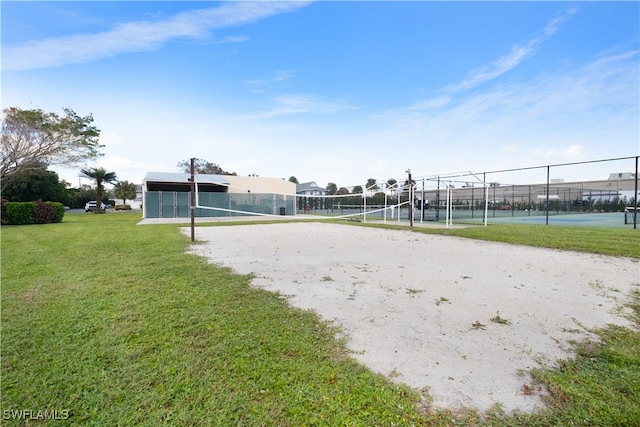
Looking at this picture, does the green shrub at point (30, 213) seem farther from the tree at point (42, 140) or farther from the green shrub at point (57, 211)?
the tree at point (42, 140)

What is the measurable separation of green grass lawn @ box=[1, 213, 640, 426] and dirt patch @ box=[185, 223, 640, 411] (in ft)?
0.56

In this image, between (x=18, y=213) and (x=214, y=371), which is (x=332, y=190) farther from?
(x=214, y=371)

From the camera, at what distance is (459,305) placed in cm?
320

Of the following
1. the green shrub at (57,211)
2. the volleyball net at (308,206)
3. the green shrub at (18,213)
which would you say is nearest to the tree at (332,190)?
the volleyball net at (308,206)

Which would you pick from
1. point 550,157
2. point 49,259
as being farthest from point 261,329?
point 550,157

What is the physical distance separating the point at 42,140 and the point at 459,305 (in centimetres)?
2814

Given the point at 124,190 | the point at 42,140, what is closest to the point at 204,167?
the point at 124,190

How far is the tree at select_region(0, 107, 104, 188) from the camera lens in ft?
61.9

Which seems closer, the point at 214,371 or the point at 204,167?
the point at 214,371

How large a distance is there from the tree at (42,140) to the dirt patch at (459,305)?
22.6 metres

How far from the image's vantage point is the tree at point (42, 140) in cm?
1886

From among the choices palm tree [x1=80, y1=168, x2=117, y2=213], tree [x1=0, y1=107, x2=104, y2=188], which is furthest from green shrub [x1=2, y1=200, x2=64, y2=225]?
palm tree [x1=80, y1=168, x2=117, y2=213]

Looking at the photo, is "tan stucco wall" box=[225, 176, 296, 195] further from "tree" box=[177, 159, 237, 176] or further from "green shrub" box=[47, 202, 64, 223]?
"tree" box=[177, 159, 237, 176]

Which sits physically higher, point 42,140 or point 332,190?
point 42,140
